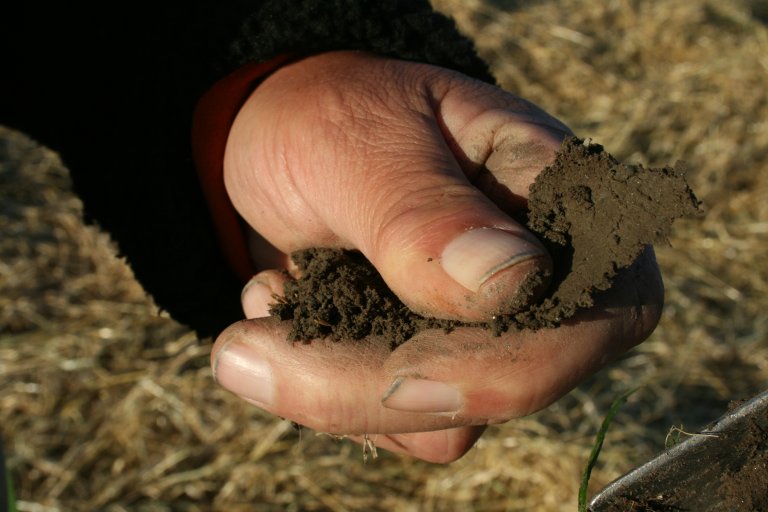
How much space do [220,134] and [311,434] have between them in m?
1.52

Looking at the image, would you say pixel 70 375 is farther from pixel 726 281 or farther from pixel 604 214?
pixel 726 281

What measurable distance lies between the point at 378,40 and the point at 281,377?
0.74 m

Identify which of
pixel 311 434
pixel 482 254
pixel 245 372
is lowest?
pixel 311 434

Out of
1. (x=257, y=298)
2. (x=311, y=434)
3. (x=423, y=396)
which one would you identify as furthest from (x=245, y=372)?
(x=311, y=434)

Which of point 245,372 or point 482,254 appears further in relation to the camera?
point 245,372

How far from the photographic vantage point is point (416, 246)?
124 centimetres

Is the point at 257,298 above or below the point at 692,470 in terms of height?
below

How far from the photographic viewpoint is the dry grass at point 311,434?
9.27 feet

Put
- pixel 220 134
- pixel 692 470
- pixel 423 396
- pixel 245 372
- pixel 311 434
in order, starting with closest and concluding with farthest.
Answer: pixel 692 470
pixel 423 396
pixel 245 372
pixel 220 134
pixel 311 434

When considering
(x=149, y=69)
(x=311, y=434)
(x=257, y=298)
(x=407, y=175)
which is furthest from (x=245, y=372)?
(x=311, y=434)

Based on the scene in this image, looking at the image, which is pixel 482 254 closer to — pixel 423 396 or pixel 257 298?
pixel 423 396

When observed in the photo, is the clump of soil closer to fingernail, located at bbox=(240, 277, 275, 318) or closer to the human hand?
the human hand

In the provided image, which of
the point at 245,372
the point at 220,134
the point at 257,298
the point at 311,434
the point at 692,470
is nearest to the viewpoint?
the point at 692,470

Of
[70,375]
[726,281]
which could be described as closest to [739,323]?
[726,281]
